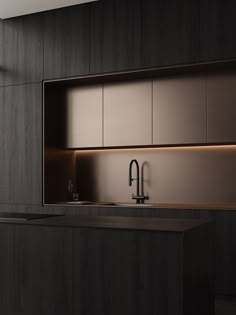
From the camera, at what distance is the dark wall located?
4465 millimetres

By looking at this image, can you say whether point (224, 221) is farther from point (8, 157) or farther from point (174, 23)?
point (8, 157)

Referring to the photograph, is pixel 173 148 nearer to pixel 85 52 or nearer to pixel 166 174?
pixel 166 174

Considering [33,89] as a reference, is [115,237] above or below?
below

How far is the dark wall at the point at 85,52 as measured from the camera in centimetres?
446

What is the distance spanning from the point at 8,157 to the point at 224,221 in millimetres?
2626

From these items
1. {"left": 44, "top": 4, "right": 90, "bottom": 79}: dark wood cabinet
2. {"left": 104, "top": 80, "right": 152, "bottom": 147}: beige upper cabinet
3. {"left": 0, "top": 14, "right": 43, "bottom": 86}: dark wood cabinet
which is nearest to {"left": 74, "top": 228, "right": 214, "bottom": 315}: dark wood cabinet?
{"left": 104, "top": 80, "right": 152, "bottom": 147}: beige upper cabinet

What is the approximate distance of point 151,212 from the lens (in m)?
4.70

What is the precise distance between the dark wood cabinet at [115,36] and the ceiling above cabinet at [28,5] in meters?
0.29

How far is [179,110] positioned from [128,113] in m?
0.60

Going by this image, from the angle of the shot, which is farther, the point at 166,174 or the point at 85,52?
the point at 166,174

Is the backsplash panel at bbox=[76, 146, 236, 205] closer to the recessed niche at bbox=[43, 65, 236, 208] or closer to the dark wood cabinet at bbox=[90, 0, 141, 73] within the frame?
the recessed niche at bbox=[43, 65, 236, 208]

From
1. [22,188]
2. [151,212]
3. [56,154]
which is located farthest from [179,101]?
[22,188]

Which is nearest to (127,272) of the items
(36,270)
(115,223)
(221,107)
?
(115,223)

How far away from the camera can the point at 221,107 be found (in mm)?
4750
